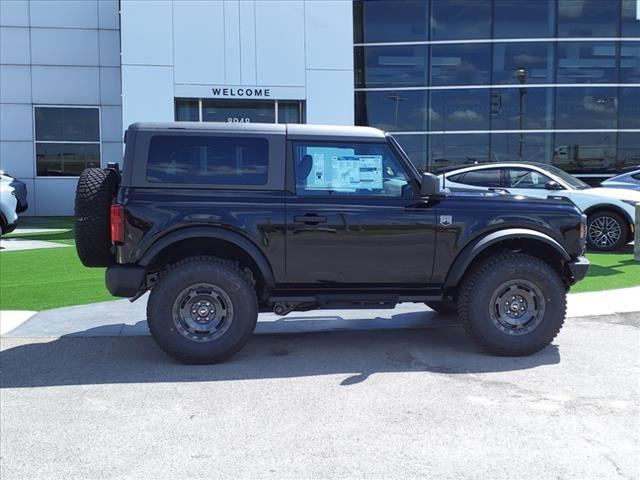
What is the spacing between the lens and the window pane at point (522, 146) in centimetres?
1827

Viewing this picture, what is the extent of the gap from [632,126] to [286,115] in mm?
10183

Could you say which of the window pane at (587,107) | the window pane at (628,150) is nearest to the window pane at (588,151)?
the window pane at (628,150)

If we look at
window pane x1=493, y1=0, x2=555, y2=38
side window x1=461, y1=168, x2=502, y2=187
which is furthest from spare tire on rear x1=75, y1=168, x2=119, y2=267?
window pane x1=493, y1=0, x2=555, y2=38

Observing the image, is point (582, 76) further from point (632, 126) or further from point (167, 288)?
point (167, 288)

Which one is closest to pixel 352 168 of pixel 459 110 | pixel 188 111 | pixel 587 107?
pixel 188 111

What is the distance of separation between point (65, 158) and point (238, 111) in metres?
7.03

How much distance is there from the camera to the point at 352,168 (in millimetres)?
5625

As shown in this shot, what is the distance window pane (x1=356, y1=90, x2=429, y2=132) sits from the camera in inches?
728

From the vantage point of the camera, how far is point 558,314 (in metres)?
5.64

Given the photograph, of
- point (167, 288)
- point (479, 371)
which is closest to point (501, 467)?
point (479, 371)

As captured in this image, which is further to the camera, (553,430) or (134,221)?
(134,221)

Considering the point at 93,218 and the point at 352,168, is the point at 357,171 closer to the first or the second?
the point at 352,168

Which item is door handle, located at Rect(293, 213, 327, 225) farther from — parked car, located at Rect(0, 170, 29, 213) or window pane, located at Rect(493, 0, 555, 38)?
window pane, located at Rect(493, 0, 555, 38)

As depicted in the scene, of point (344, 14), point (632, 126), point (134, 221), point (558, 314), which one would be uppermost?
point (344, 14)
